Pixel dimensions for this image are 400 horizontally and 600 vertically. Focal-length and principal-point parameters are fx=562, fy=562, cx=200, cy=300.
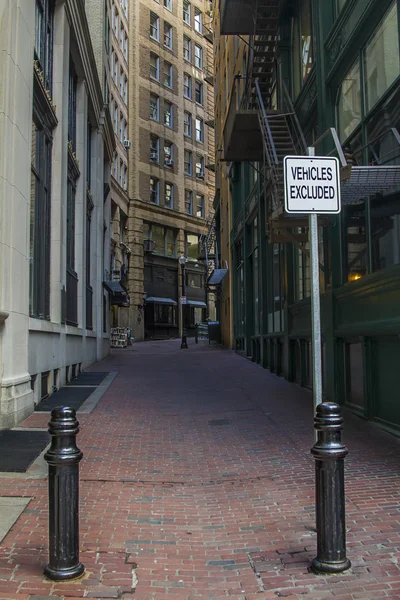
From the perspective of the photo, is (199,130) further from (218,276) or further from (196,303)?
(218,276)

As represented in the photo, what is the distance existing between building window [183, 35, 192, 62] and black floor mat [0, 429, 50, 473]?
48547mm

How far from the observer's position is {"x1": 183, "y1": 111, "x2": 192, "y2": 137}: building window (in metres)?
50.0

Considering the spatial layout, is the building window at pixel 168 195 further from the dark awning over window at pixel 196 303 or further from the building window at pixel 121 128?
the dark awning over window at pixel 196 303

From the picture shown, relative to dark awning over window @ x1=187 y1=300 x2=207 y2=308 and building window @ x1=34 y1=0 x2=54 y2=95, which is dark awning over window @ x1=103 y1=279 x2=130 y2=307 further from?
dark awning over window @ x1=187 y1=300 x2=207 y2=308

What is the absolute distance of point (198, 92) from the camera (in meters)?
52.2

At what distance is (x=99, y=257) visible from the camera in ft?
67.8

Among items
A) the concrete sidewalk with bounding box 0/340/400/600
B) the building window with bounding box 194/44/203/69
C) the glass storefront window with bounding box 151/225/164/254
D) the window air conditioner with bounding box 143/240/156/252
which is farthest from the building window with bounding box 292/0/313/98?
the building window with bounding box 194/44/203/69

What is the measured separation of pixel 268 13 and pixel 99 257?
1033 cm

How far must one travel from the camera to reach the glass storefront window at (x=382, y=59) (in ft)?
24.1

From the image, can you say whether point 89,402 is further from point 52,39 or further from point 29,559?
point 52,39

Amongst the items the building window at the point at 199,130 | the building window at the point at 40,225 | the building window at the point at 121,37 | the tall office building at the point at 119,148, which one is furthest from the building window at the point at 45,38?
the building window at the point at 199,130

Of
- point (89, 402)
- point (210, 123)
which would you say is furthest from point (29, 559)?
point (210, 123)

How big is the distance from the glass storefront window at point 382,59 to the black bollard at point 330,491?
531 centimetres

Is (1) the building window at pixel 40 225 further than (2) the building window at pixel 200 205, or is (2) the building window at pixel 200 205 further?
(2) the building window at pixel 200 205
